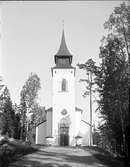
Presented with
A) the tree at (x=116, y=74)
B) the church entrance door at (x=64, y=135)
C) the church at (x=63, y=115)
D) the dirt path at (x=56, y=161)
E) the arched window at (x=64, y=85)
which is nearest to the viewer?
the dirt path at (x=56, y=161)

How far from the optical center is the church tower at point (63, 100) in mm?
33906

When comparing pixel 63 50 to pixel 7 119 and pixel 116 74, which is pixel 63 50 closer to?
pixel 7 119

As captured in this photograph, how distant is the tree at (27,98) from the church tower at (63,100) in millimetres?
6479

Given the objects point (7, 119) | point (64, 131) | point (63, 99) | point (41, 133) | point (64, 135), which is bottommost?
point (64, 135)

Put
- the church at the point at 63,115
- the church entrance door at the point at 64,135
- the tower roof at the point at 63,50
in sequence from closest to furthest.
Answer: the church entrance door at the point at 64,135
the church at the point at 63,115
the tower roof at the point at 63,50

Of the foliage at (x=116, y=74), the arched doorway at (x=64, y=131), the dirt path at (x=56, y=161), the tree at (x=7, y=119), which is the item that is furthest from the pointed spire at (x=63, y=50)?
the dirt path at (x=56, y=161)

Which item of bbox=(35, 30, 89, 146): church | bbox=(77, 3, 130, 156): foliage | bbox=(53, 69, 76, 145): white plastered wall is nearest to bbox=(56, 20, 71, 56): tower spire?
bbox=(35, 30, 89, 146): church

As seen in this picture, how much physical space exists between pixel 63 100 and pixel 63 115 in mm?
1948

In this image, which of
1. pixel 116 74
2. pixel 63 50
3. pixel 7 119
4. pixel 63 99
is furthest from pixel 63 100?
pixel 116 74

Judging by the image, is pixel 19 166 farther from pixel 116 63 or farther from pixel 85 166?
pixel 116 63

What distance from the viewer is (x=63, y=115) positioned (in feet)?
113

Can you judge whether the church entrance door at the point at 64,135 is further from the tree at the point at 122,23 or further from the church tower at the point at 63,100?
the tree at the point at 122,23

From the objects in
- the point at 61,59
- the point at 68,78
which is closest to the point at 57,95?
the point at 68,78

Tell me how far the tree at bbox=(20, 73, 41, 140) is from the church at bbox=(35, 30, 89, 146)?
200 inches
